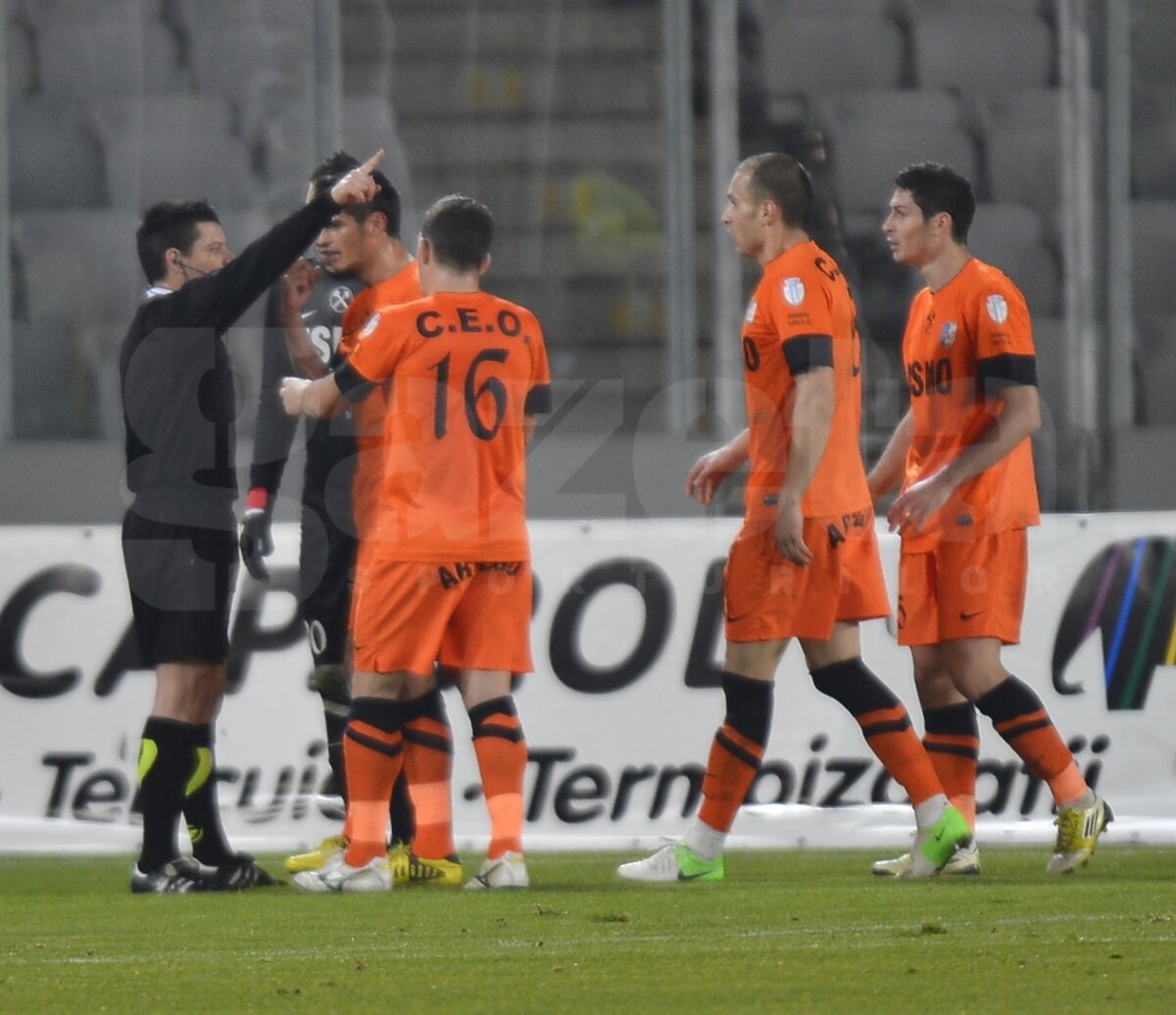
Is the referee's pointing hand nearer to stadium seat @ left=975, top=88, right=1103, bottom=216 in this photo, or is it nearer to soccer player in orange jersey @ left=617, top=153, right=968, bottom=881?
soccer player in orange jersey @ left=617, top=153, right=968, bottom=881

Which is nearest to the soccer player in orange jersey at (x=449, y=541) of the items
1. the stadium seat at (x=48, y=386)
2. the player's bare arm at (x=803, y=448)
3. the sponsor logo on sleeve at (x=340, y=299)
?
the player's bare arm at (x=803, y=448)

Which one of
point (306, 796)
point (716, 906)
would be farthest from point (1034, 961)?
point (306, 796)

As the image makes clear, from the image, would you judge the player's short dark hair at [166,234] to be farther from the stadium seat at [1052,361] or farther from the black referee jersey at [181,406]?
the stadium seat at [1052,361]

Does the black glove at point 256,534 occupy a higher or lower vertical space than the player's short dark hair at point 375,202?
lower

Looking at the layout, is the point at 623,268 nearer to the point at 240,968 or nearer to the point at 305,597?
the point at 305,597

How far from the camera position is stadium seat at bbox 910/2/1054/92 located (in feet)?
31.7

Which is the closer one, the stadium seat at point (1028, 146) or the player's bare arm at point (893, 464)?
the player's bare arm at point (893, 464)

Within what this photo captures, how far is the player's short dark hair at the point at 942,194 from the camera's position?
18.8ft

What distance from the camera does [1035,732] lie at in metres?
5.55

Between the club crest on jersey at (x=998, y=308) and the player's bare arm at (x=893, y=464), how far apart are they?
47 centimetres

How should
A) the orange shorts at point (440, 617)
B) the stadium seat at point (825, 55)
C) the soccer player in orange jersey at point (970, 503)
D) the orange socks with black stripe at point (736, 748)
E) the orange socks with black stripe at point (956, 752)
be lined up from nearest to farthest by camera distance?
the orange shorts at point (440, 617), the orange socks with black stripe at point (736, 748), the soccer player in orange jersey at point (970, 503), the orange socks with black stripe at point (956, 752), the stadium seat at point (825, 55)

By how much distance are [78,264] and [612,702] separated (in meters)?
3.82

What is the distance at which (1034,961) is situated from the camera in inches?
155

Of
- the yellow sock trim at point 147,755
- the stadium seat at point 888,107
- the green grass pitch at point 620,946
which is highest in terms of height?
the stadium seat at point 888,107
